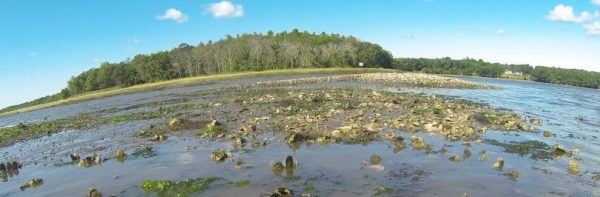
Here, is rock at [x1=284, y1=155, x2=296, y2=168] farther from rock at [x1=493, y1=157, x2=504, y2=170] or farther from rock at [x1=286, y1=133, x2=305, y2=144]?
rock at [x1=493, y1=157, x2=504, y2=170]

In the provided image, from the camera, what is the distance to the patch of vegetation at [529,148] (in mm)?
16712

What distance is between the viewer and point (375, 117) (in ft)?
80.2

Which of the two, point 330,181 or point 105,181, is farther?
point 105,181

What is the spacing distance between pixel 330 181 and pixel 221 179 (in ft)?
10.8

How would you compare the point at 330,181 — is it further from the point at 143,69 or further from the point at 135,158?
the point at 143,69

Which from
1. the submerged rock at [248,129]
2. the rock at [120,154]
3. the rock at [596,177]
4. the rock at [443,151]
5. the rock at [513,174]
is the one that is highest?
the submerged rock at [248,129]

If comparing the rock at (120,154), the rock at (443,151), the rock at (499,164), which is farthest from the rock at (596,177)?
the rock at (120,154)

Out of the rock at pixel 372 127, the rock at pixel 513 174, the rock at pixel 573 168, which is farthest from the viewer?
the rock at pixel 372 127

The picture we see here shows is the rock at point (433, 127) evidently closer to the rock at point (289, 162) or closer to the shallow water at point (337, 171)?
the shallow water at point (337, 171)

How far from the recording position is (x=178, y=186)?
526 inches

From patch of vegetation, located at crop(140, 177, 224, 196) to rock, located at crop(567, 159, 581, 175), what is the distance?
10.8 meters

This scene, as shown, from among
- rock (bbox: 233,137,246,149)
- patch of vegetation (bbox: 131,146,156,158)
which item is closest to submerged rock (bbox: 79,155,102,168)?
patch of vegetation (bbox: 131,146,156,158)

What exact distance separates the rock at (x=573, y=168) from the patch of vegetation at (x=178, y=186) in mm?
10806

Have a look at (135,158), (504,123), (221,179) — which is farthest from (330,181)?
(504,123)
